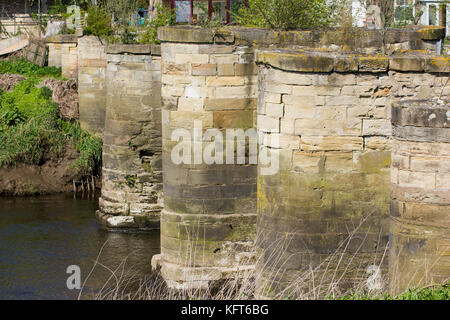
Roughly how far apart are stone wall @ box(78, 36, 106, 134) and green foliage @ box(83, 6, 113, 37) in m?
0.22

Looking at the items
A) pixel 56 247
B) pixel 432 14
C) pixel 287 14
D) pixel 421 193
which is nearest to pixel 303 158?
pixel 421 193

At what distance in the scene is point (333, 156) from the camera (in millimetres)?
11547

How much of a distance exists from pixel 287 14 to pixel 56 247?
7559mm

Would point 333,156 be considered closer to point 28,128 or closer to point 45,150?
point 45,150

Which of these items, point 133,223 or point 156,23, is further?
point 133,223

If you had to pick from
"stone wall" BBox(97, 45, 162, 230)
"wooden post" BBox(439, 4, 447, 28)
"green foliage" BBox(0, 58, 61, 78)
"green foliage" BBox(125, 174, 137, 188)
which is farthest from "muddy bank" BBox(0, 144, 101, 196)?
"wooden post" BBox(439, 4, 447, 28)

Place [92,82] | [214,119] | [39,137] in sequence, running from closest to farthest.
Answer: [214,119] → [39,137] → [92,82]

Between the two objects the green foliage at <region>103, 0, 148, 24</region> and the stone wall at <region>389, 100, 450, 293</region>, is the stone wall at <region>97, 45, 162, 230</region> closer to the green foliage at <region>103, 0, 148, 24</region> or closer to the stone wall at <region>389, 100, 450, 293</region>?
the green foliage at <region>103, 0, 148, 24</region>

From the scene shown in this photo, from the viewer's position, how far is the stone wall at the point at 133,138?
1986cm

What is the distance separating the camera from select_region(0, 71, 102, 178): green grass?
24219 mm

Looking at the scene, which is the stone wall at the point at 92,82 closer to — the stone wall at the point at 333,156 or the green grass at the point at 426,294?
the stone wall at the point at 333,156

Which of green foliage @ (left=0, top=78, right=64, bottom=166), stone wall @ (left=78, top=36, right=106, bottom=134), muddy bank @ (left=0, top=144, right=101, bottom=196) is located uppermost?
stone wall @ (left=78, top=36, right=106, bottom=134)

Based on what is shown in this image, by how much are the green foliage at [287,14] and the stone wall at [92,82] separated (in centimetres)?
952

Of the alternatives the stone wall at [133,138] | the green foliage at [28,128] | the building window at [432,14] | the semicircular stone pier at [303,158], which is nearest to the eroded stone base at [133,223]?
the stone wall at [133,138]
